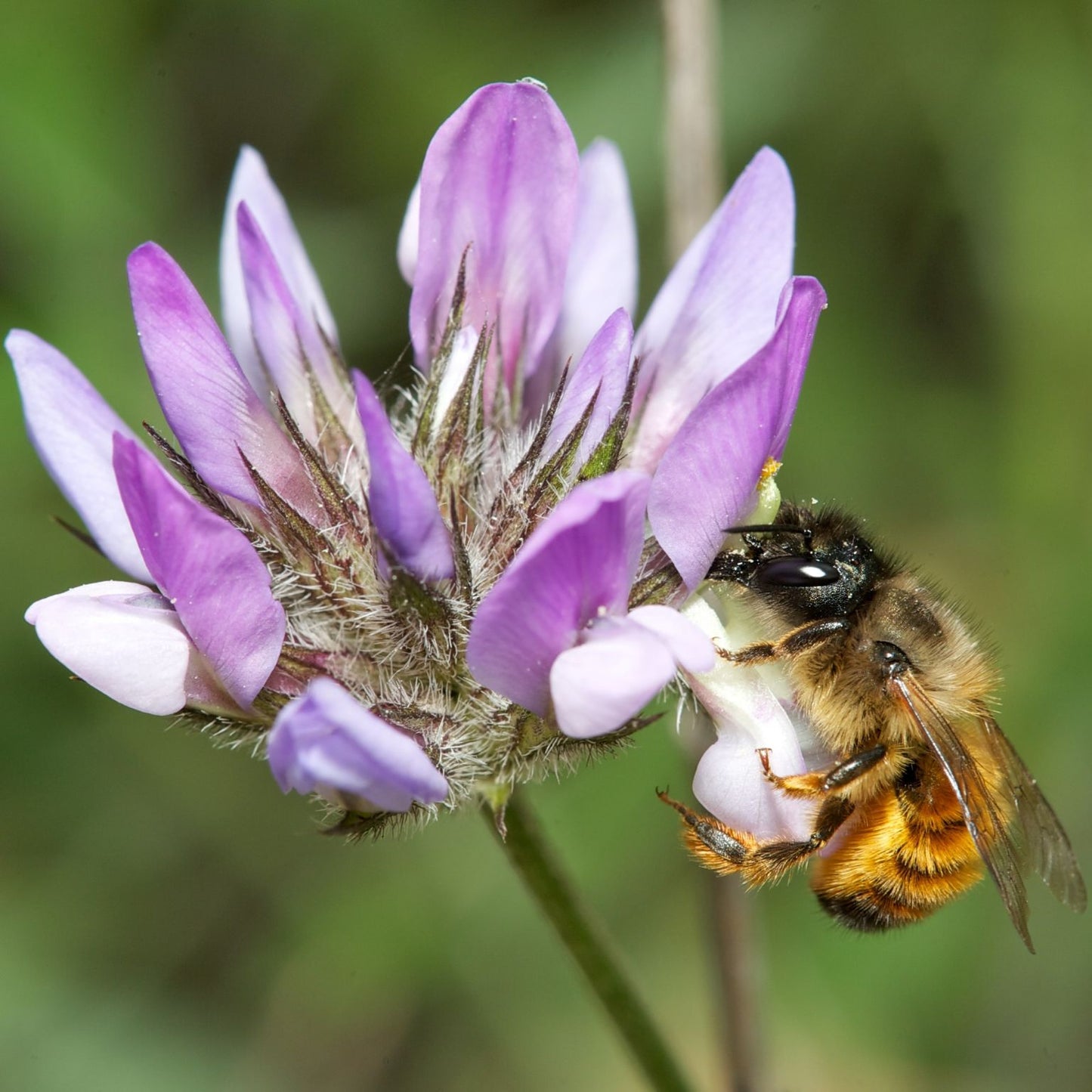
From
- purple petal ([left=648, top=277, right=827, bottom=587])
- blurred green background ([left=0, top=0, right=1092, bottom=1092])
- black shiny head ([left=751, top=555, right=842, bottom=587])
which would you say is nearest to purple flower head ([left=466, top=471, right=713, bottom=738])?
purple petal ([left=648, top=277, right=827, bottom=587])

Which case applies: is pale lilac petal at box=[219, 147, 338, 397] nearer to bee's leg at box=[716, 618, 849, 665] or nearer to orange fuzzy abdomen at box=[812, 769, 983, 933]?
bee's leg at box=[716, 618, 849, 665]

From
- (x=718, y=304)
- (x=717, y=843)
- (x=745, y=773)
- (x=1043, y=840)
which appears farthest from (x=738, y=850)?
(x=718, y=304)

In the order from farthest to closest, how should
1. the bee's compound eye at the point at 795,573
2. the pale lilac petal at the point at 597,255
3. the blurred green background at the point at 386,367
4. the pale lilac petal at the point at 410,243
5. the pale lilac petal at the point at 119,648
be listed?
the blurred green background at the point at 386,367 → the pale lilac petal at the point at 597,255 → the pale lilac petal at the point at 410,243 → the bee's compound eye at the point at 795,573 → the pale lilac petal at the point at 119,648

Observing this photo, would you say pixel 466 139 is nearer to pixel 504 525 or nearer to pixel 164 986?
pixel 504 525

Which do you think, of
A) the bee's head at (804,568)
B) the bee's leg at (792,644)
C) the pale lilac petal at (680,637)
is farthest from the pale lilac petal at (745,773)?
the pale lilac petal at (680,637)

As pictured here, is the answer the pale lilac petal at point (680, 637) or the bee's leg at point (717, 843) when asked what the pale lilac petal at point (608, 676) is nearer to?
the pale lilac petal at point (680, 637)

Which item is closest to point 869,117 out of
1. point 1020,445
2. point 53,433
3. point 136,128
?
point 1020,445

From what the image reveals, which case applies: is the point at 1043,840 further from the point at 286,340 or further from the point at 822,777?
the point at 286,340
